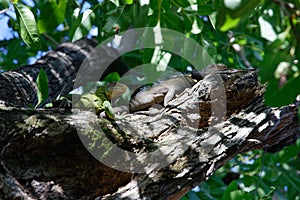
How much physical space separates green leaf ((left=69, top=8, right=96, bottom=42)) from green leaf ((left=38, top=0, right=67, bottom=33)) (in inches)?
3.2

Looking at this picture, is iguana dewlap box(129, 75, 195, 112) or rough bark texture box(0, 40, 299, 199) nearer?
rough bark texture box(0, 40, 299, 199)

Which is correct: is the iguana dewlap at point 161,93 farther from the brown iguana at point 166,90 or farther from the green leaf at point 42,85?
the green leaf at point 42,85

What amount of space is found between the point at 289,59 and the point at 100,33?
1650 mm

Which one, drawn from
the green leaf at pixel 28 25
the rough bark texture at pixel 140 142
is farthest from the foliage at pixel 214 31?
the rough bark texture at pixel 140 142

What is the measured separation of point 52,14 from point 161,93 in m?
0.64

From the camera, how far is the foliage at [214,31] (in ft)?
4.28

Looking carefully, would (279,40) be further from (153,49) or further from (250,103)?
(153,49)

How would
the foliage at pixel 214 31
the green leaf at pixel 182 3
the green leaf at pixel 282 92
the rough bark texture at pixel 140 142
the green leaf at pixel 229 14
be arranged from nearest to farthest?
the green leaf at pixel 229 14 < the foliage at pixel 214 31 < the green leaf at pixel 282 92 < the rough bark texture at pixel 140 142 < the green leaf at pixel 182 3

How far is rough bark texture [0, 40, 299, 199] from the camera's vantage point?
1.77m

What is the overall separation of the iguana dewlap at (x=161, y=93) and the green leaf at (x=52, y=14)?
513mm

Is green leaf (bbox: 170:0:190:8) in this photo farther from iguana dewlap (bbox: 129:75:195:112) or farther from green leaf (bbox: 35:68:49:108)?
green leaf (bbox: 35:68:49:108)

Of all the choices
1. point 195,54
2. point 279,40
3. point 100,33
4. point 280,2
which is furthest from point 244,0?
point 100,33

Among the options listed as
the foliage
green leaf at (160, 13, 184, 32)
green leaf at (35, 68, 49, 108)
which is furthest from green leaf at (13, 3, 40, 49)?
green leaf at (160, 13, 184, 32)

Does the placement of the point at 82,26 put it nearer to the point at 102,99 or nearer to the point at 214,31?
the point at 102,99
